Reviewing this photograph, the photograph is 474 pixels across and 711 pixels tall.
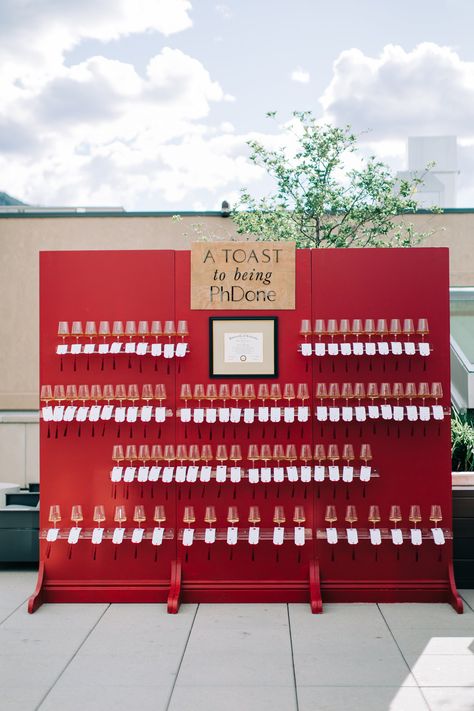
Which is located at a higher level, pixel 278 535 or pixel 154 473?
pixel 154 473

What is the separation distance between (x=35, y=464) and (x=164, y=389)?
29.1 ft

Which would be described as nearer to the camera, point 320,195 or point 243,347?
point 243,347

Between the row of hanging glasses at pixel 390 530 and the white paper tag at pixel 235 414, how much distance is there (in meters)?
0.95

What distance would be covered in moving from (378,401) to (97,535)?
2.27 m

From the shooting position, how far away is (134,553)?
580 cm

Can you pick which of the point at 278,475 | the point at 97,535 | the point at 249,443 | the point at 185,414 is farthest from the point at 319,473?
the point at 97,535

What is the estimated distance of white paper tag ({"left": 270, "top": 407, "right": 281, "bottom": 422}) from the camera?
5508mm

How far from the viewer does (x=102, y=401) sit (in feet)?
18.9

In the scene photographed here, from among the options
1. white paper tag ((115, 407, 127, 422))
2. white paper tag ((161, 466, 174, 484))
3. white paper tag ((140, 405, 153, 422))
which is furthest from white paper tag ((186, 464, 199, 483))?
white paper tag ((115, 407, 127, 422))

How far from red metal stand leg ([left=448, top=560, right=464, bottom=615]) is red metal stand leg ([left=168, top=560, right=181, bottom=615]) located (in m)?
1.96

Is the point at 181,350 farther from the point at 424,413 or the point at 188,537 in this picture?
the point at 424,413

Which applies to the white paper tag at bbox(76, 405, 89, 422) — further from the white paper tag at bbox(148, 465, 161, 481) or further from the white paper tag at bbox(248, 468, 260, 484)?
the white paper tag at bbox(248, 468, 260, 484)

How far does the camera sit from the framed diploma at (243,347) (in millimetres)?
5785

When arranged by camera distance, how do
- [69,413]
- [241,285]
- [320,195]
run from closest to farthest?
[69,413], [241,285], [320,195]
